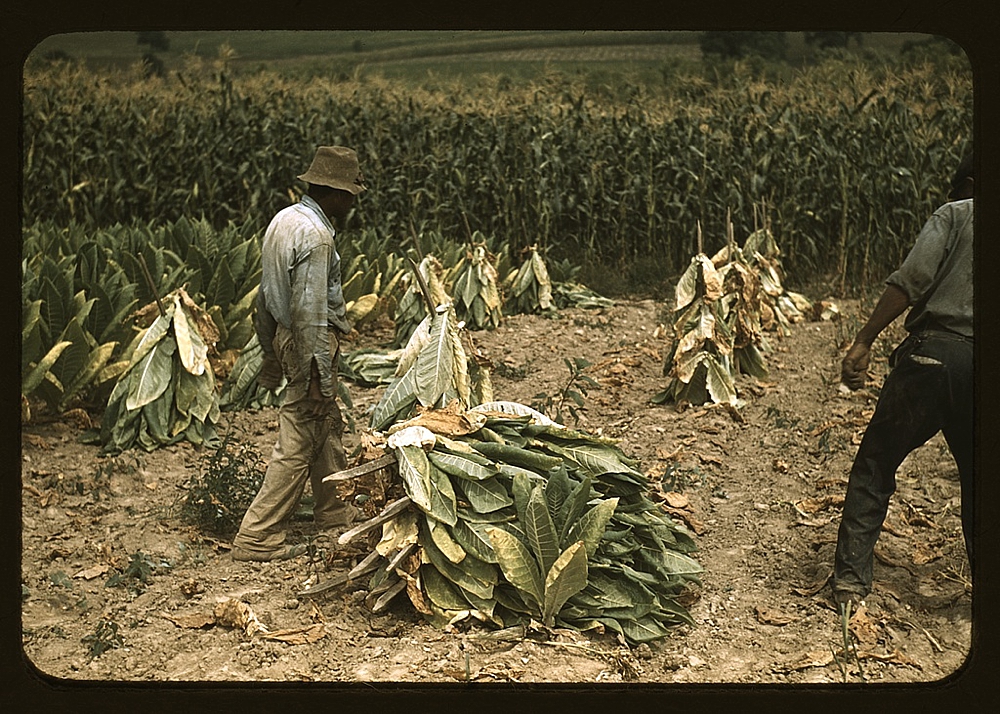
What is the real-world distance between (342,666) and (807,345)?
412 cm

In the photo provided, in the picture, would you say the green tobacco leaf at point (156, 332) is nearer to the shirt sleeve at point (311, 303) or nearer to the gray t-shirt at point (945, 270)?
the shirt sleeve at point (311, 303)

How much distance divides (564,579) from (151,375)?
2512mm

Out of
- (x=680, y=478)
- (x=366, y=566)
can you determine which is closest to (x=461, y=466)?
(x=366, y=566)

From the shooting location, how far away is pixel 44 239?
5.84m

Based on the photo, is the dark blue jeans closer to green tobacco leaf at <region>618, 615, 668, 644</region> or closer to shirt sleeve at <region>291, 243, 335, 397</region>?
green tobacco leaf at <region>618, 615, 668, 644</region>

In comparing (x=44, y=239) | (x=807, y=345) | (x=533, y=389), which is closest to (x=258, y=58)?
(x=44, y=239)

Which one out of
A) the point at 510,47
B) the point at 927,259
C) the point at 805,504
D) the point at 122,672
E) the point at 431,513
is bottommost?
the point at 122,672

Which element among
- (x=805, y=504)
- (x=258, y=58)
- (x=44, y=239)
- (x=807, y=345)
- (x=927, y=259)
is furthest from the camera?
(x=258, y=58)

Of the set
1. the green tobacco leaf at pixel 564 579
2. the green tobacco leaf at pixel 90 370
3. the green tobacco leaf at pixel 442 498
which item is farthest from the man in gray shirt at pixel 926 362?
the green tobacco leaf at pixel 90 370

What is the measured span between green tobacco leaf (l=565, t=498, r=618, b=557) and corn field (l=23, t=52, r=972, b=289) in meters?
4.62

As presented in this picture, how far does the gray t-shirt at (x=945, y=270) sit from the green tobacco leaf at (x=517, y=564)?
4.54 ft

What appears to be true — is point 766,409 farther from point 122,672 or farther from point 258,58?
point 258,58

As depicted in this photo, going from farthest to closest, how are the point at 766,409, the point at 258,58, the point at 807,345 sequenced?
the point at 258,58
the point at 807,345
the point at 766,409

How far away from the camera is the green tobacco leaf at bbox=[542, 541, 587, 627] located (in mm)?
3020
